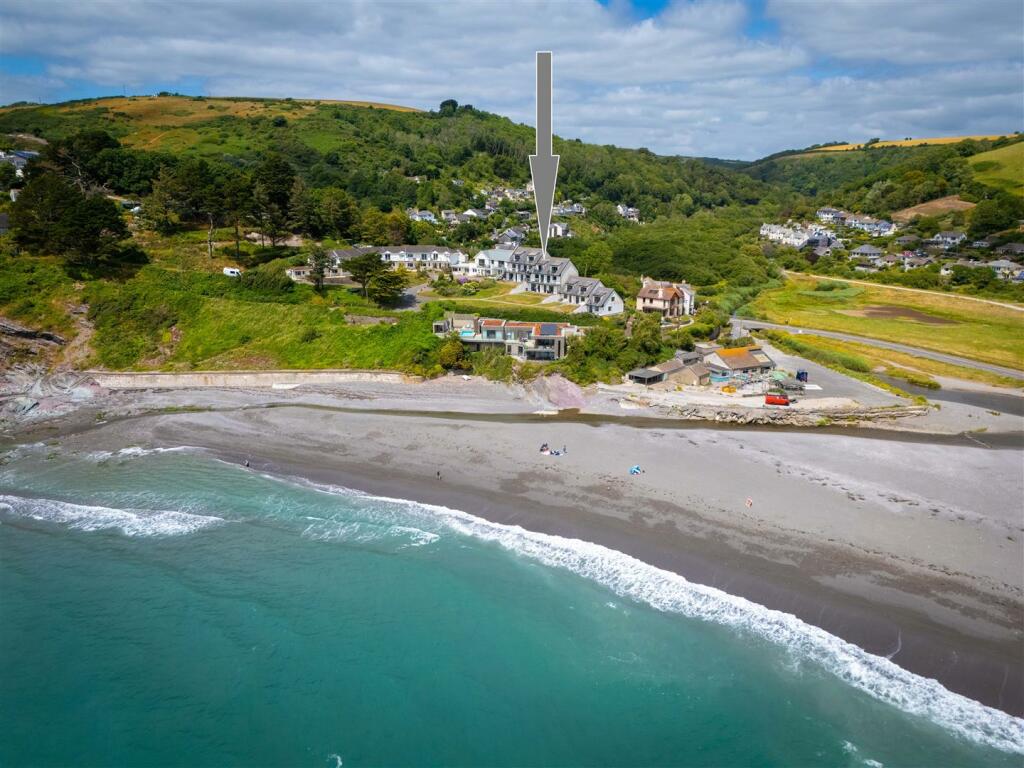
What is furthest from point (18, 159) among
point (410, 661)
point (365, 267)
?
point (410, 661)

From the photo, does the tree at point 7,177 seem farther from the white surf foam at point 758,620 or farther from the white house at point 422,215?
the white surf foam at point 758,620

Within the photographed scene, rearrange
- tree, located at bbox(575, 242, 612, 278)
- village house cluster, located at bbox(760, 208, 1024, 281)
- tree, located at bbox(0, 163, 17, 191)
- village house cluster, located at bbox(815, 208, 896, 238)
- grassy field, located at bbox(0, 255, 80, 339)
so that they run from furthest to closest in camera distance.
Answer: village house cluster, located at bbox(815, 208, 896, 238)
village house cluster, located at bbox(760, 208, 1024, 281)
tree, located at bbox(575, 242, 612, 278)
tree, located at bbox(0, 163, 17, 191)
grassy field, located at bbox(0, 255, 80, 339)

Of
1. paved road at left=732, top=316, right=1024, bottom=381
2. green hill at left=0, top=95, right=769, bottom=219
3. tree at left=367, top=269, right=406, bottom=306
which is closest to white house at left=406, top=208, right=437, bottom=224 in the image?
green hill at left=0, top=95, right=769, bottom=219

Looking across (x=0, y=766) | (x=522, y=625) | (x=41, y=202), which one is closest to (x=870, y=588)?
(x=522, y=625)

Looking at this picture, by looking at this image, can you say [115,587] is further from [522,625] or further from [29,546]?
[522,625]

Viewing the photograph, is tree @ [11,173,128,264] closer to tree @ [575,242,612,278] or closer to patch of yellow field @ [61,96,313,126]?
tree @ [575,242,612,278]

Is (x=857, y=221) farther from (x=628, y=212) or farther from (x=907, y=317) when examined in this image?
(x=907, y=317)
